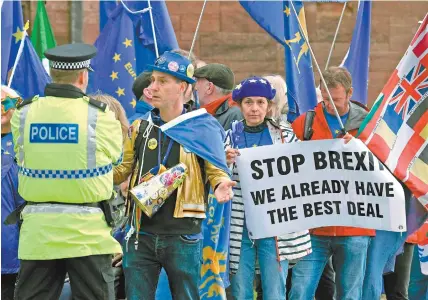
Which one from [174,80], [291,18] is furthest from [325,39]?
[174,80]

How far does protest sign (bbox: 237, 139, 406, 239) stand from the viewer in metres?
9.22

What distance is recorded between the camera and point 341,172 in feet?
30.6

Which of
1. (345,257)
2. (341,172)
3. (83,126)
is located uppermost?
(83,126)

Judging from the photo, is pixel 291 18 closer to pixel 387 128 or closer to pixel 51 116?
pixel 387 128

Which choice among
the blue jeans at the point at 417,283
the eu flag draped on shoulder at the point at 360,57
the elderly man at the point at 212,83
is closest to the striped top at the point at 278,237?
the elderly man at the point at 212,83

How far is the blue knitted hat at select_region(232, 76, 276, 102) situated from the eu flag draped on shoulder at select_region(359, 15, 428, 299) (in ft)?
2.38

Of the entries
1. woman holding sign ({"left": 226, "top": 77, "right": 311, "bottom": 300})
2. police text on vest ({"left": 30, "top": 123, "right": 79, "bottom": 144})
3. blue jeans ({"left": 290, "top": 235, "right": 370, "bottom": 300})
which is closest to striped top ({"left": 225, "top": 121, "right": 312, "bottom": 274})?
woman holding sign ({"left": 226, "top": 77, "right": 311, "bottom": 300})

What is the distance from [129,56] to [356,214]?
13.8 feet

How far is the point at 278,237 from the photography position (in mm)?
9227

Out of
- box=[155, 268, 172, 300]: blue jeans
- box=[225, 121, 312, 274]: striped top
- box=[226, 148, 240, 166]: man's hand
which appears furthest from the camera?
box=[225, 121, 312, 274]: striped top

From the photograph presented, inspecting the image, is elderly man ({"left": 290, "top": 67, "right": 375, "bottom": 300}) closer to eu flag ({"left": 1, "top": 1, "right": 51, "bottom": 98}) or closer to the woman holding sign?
the woman holding sign

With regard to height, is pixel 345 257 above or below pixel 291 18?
below

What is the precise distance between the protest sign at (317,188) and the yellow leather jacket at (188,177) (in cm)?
145

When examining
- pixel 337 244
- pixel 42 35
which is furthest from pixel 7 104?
pixel 42 35
